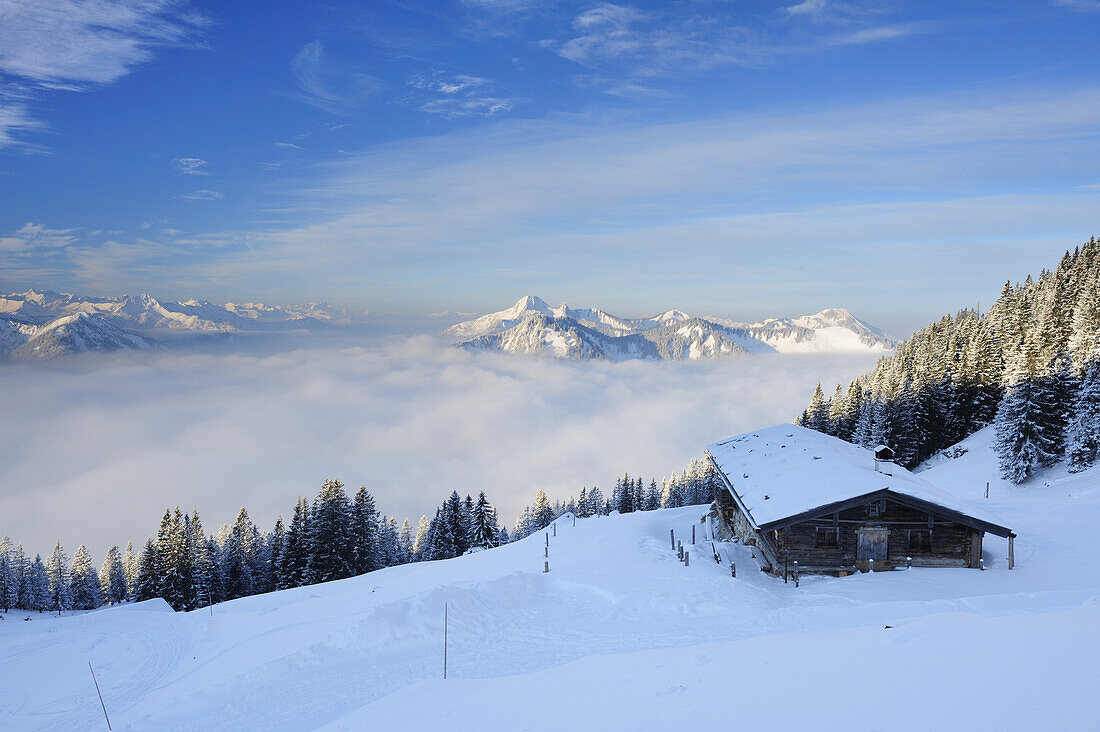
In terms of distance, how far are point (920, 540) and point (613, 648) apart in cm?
1572

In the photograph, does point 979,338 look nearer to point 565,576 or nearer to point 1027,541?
point 1027,541

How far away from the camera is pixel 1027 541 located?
25.4 metres

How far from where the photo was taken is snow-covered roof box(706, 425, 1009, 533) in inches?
918

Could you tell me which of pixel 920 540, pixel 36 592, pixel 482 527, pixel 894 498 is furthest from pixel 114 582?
pixel 920 540

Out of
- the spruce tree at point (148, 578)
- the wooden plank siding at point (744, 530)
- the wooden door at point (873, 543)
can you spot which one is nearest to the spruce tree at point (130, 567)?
the spruce tree at point (148, 578)

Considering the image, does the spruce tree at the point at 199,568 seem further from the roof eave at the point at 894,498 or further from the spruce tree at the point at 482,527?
the roof eave at the point at 894,498

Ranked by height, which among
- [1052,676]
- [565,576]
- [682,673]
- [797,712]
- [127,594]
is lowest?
[127,594]

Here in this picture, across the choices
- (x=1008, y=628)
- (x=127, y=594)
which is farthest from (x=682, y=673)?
(x=127, y=594)

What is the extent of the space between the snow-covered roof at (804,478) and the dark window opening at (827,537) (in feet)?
4.45

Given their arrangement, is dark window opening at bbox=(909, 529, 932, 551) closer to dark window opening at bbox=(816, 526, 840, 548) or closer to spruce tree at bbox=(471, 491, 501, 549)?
dark window opening at bbox=(816, 526, 840, 548)

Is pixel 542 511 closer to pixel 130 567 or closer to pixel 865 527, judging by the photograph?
pixel 130 567

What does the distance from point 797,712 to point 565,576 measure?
16619mm

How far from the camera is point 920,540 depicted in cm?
2352

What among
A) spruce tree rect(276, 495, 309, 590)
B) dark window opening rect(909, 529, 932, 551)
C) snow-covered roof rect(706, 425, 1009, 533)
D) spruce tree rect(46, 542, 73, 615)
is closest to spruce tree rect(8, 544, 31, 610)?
spruce tree rect(46, 542, 73, 615)
